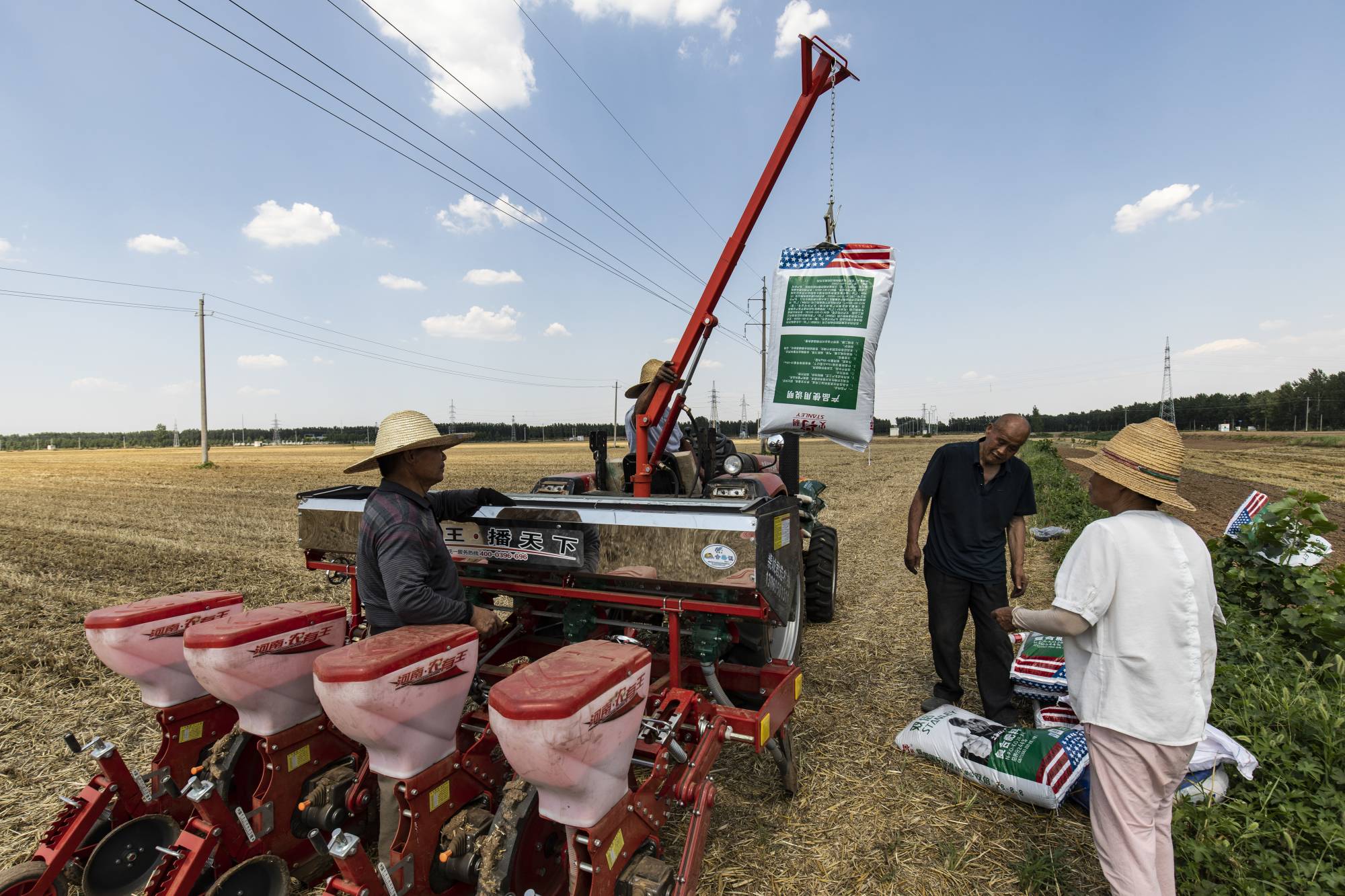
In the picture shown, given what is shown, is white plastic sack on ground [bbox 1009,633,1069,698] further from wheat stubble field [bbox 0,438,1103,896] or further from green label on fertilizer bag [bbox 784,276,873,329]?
green label on fertilizer bag [bbox 784,276,873,329]

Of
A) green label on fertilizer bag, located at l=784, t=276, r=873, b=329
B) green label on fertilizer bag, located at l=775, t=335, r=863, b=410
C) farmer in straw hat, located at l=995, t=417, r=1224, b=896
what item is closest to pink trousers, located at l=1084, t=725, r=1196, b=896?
farmer in straw hat, located at l=995, t=417, r=1224, b=896

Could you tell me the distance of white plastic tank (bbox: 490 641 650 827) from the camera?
70.5 inches

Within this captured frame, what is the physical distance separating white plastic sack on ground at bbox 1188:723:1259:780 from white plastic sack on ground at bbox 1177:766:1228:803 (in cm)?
3

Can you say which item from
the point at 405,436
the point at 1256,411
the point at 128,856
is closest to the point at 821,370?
the point at 405,436

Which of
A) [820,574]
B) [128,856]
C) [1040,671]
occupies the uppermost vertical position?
[820,574]

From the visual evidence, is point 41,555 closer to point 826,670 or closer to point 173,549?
point 173,549

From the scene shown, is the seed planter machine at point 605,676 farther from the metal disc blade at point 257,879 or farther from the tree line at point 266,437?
the tree line at point 266,437

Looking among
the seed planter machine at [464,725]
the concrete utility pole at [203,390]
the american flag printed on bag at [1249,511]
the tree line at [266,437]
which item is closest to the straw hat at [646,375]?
the seed planter machine at [464,725]

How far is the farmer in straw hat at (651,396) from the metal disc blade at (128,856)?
2.93 metres

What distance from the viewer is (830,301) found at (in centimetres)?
435

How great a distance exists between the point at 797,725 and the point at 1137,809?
210 centimetres

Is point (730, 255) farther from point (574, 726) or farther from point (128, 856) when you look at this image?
point (128, 856)

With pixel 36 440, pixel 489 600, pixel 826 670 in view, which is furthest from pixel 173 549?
pixel 36 440

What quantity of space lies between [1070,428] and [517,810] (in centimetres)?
11530
